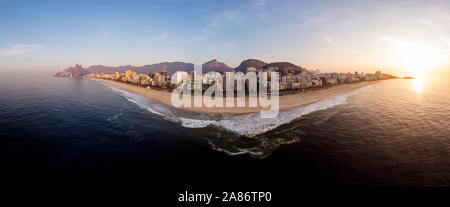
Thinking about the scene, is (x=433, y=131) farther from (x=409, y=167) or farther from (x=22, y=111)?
(x=22, y=111)

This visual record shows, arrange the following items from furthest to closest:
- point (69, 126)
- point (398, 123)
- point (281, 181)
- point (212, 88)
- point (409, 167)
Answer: point (212, 88) → point (398, 123) → point (69, 126) → point (409, 167) → point (281, 181)

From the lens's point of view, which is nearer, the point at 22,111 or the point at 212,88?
the point at 22,111

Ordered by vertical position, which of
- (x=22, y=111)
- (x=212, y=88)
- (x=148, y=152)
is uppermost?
(x=212, y=88)

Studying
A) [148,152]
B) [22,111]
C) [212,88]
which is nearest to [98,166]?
[148,152]

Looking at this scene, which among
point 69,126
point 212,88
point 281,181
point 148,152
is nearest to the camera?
point 281,181

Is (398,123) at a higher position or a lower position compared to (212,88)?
lower
